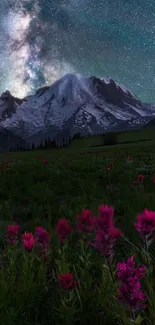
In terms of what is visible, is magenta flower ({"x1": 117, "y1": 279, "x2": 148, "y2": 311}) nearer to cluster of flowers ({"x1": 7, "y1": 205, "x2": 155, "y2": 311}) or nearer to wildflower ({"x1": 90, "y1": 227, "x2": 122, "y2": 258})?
cluster of flowers ({"x1": 7, "y1": 205, "x2": 155, "y2": 311})

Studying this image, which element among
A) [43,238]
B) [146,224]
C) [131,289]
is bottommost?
[43,238]

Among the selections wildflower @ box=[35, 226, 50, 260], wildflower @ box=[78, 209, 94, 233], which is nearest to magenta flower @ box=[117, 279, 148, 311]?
wildflower @ box=[78, 209, 94, 233]

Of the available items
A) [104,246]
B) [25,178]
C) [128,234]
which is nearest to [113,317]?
[104,246]

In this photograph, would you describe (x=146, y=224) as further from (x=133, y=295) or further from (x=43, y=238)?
(x=43, y=238)

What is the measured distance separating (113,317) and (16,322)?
0.69 meters

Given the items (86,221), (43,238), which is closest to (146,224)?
(86,221)

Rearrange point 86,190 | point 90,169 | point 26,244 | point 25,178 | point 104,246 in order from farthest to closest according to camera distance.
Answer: point 90,169, point 25,178, point 86,190, point 26,244, point 104,246

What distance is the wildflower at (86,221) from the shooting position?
2941mm

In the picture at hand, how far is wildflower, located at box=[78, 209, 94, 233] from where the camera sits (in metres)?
2.94

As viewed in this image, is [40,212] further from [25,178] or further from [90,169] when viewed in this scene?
[90,169]

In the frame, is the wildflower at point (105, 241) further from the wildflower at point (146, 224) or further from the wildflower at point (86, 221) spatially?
the wildflower at point (86, 221)

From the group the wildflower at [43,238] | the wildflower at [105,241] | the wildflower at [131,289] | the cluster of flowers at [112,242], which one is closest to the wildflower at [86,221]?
the cluster of flowers at [112,242]

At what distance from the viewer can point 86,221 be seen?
9.77ft

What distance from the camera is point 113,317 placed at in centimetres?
243
